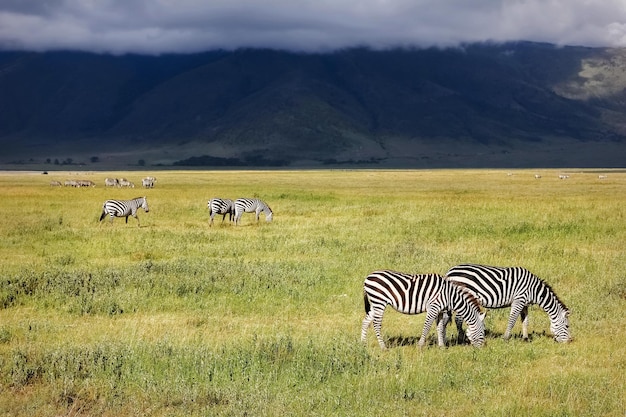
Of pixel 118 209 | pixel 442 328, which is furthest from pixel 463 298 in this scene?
pixel 118 209

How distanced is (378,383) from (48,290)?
9807 millimetres

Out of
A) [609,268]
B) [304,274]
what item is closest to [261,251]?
[304,274]

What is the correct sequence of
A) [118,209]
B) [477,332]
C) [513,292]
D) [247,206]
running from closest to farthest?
1. [477,332]
2. [513,292]
3. [118,209]
4. [247,206]

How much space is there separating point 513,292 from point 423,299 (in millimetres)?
2170

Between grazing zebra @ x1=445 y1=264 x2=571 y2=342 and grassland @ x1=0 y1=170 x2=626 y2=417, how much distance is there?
48 cm

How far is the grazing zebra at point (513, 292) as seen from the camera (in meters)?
13.2

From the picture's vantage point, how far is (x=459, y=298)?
482 inches

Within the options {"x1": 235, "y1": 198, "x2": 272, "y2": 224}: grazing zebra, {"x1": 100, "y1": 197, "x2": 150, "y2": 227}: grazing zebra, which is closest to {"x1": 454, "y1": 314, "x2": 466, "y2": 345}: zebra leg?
{"x1": 235, "y1": 198, "x2": 272, "y2": 224}: grazing zebra

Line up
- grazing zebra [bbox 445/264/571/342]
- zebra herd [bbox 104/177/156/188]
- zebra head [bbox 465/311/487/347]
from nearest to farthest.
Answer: zebra head [bbox 465/311/487/347] → grazing zebra [bbox 445/264/571/342] → zebra herd [bbox 104/177/156/188]

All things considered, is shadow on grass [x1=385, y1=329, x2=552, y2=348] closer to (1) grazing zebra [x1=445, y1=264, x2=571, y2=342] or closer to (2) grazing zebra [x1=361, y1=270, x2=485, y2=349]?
(1) grazing zebra [x1=445, y1=264, x2=571, y2=342]

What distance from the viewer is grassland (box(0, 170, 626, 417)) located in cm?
996

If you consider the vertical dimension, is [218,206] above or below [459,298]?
above

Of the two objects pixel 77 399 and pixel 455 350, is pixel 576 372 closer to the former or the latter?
pixel 455 350

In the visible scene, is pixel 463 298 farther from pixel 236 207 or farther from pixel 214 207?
pixel 236 207
